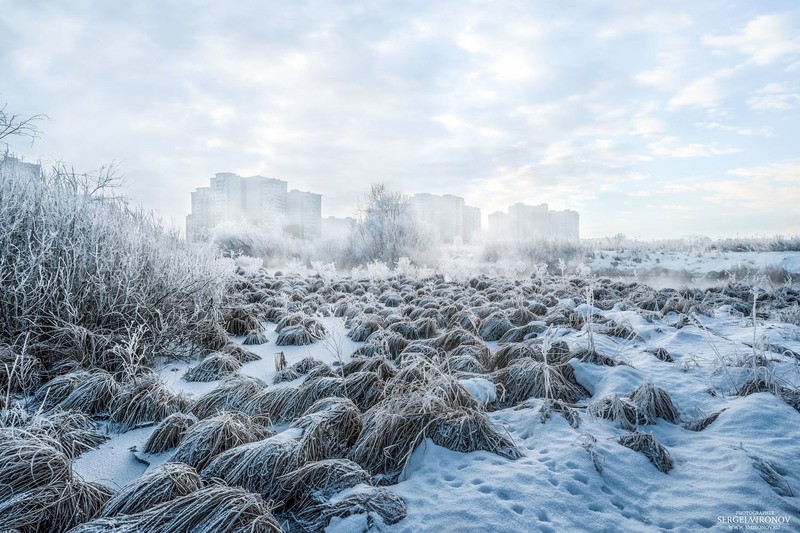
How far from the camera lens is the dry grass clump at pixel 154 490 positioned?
2270 mm

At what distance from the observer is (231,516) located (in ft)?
6.99

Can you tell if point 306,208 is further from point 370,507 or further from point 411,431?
point 370,507

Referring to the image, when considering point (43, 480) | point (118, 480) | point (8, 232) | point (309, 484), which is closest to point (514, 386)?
point (309, 484)

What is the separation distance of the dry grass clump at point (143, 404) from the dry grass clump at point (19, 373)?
81 centimetres

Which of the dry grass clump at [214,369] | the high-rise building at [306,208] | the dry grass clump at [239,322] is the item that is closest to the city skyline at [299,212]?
the high-rise building at [306,208]

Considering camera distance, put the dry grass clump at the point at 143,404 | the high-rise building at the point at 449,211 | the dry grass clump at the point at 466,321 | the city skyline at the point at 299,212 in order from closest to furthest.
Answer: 1. the dry grass clump at the point at 143,404
2. the dry grass clump at the point at 466,321
3. the city skyline at the point at 299,212
4. the high-rise building at the point at 449,211

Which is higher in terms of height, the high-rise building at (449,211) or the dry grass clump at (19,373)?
the high-rise building at (449,211)

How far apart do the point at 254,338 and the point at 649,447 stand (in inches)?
215

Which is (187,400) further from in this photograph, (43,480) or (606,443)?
(606,443)

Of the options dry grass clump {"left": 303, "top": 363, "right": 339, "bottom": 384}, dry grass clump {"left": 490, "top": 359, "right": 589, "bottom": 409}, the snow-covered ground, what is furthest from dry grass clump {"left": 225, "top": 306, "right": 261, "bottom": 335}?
dry grass clump {"left": 490, "top": 359, "right": 589, "bottom": 409}

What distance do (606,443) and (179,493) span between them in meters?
2.67

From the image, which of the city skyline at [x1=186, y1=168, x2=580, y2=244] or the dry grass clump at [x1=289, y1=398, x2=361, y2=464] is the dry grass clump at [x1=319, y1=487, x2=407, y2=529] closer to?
the dry grass clump at [x1=289, y1=398, x2=361, y2=464]

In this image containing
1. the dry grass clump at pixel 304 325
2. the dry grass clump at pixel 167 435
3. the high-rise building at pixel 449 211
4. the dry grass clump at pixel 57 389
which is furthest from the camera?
the high-rise building at pixel 449 211

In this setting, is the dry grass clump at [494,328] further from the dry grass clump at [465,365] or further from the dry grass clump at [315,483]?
the dry grass clump at [315,483]
